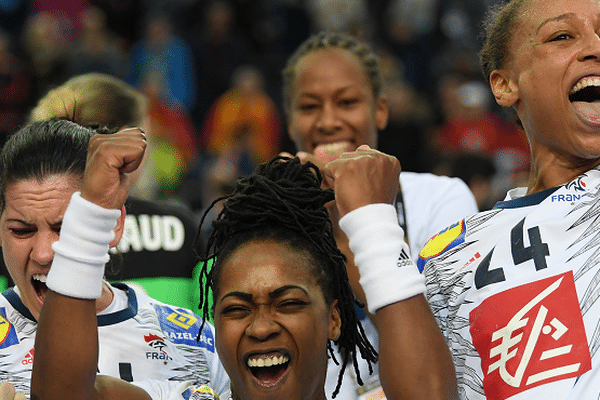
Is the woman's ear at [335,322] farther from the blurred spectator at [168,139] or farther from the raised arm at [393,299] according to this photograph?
the blurred spectator at [168,139]

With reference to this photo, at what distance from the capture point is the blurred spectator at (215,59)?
9812 millimetres

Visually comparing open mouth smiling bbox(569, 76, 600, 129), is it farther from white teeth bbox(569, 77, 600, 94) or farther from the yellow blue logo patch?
the yellow blue logo patch

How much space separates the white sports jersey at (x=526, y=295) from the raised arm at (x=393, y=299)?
0.30 meters

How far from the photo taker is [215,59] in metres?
9.80

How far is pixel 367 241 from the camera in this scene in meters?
2.10

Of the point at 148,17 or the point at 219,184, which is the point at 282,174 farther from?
the point at 148,17

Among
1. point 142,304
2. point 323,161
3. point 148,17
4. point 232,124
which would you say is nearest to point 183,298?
point 142,304

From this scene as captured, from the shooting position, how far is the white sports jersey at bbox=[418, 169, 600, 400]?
2.24 m

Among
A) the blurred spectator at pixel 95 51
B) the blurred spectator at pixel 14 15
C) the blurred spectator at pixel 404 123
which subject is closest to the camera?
the blurred spectator at pixel 404 123

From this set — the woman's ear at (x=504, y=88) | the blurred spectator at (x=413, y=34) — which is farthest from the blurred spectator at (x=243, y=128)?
the woman's ear at (x=504, y=88)

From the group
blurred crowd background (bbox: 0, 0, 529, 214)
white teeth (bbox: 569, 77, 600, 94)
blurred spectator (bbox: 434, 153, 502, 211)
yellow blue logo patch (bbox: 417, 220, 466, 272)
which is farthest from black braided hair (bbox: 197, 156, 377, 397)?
blurred crowd background (bbox: 0, 0, 529, 214)

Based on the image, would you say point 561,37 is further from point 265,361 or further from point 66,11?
point 66,11

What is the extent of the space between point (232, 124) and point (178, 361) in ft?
20.3

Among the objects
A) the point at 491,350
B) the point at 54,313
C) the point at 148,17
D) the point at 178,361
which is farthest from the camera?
the point at 148,17
